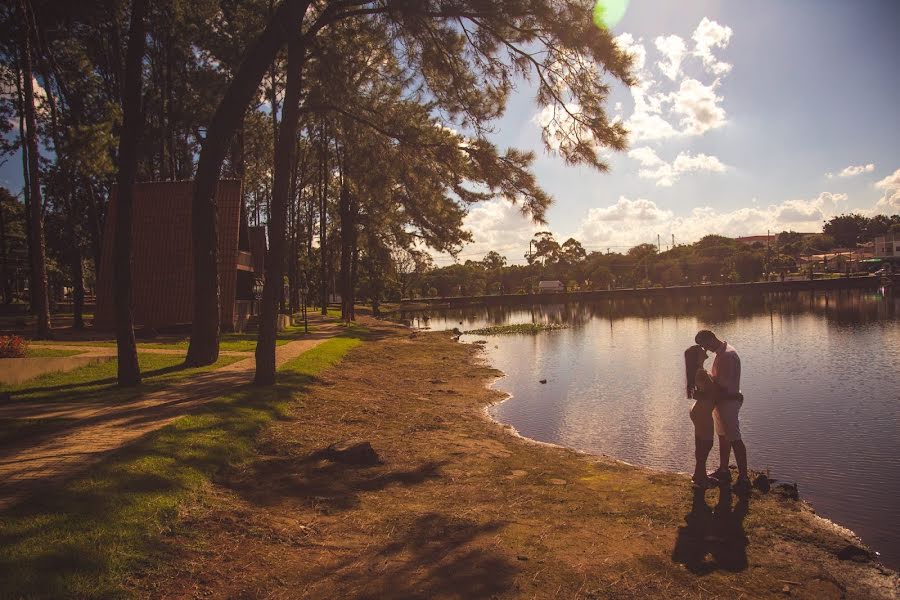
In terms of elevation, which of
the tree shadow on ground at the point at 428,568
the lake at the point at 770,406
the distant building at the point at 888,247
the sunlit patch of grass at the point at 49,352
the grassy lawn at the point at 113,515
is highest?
the distant building at the point at 888,247

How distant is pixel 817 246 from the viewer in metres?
147

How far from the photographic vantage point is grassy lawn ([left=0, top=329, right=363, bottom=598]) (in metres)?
4.65

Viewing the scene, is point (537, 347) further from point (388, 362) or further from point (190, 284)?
point (190, 284)

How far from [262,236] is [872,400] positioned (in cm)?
3110

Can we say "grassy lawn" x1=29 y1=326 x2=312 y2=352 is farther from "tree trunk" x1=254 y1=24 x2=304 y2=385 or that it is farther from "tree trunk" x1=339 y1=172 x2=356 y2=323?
"tree trunk" x1=339 y1=172 x2=356 y2=323

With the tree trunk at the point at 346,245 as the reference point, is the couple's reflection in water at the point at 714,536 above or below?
below

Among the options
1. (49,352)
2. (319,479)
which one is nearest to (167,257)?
(49,352)

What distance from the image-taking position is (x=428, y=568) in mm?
5797

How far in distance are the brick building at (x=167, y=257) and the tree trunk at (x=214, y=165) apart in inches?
412

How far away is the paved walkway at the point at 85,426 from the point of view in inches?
258

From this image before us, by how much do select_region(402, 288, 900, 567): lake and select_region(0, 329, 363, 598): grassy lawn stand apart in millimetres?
7194

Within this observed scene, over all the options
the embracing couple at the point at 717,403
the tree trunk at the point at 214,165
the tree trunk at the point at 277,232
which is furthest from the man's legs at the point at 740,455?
the tree trunk at the point at 214,165

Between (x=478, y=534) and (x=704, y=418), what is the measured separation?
3855mm

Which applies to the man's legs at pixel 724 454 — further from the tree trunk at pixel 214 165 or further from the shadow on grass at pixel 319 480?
the tree trunk at pixel 214 165
